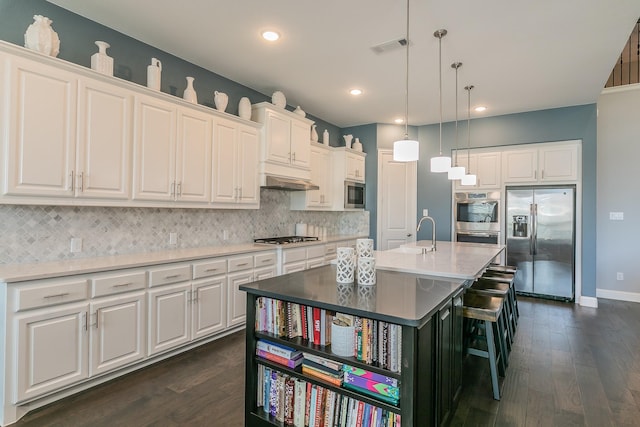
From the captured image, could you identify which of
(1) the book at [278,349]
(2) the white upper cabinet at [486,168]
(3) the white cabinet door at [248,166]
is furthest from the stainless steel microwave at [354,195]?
(1) the book at [278,349]

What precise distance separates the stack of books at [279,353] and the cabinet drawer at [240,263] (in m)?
1.61

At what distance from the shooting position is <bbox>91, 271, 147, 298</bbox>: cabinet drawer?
228 centimetres

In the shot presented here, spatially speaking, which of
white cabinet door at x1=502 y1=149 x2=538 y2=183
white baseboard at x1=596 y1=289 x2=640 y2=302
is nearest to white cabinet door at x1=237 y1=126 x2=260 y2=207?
white cabinet door at x1=502 y1=149 x2=538 y2=183

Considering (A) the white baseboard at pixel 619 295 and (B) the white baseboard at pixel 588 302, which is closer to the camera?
(B) the white baseboard at pixel 588 302

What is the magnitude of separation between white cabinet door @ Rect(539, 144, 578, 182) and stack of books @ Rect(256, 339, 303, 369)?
4.88 meters

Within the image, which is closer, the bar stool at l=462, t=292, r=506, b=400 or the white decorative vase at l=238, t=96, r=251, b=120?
the bar stool at l=462, t=292, r=506, b=400

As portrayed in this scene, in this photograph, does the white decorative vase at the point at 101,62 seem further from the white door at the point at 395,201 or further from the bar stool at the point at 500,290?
the white door at the point at 395,201

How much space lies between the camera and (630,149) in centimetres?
485

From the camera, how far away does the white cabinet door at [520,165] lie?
16.3 ft

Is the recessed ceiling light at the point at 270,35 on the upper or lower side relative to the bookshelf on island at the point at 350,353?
upper

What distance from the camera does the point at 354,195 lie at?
5570 millimetres

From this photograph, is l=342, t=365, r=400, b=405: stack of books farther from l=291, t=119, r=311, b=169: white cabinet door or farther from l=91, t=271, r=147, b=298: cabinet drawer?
l=291, t=119, r=311, b=169: white cabinet door

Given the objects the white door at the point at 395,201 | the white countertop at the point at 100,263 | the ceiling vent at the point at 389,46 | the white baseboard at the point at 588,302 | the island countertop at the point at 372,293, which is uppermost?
the ceiling vent at the point at 389,46

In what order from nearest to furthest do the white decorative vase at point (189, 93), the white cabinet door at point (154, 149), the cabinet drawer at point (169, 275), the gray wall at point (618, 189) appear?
1. the cabinet drawer at point (169, 275)
2. the white cabinet door at point (154, 149)
3. the white decorative vase at point (189, 93)
4. the gray wall at point (618, 189)
